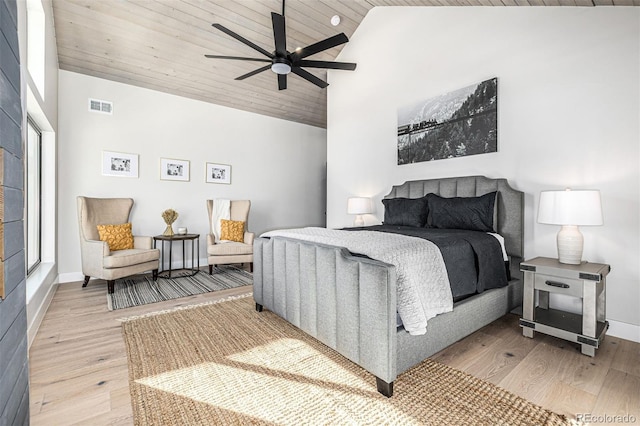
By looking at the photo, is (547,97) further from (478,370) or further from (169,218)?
(169,218)

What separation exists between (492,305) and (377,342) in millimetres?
1303

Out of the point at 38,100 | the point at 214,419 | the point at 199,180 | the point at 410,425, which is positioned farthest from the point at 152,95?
the point at 410,425

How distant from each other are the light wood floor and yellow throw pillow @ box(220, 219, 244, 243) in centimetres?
209

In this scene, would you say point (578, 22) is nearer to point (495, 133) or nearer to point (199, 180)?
point (495, 133)

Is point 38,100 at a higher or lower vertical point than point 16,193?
higher

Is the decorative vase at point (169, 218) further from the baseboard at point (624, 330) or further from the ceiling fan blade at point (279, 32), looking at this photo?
the baseboard at point (624, 330)

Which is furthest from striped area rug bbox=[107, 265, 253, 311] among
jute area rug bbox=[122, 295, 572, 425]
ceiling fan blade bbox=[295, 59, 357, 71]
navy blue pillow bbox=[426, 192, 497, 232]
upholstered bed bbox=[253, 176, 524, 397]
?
ceiling fan blade bbox=[295, 59, 357, 71]

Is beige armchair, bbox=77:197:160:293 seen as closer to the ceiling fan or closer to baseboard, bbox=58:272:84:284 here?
baseboard, bbox=58:272:84:284

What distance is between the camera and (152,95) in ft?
14.8

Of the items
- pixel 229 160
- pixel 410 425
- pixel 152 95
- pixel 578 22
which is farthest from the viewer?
pixel 229 160

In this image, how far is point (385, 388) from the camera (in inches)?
62.4

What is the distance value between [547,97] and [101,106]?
17.5 feet

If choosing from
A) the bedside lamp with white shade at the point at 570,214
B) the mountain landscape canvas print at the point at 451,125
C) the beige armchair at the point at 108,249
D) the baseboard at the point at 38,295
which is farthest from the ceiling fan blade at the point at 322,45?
the baseboard at the point at 38,295

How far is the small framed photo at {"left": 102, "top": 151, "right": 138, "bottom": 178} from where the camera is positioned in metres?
4.17
